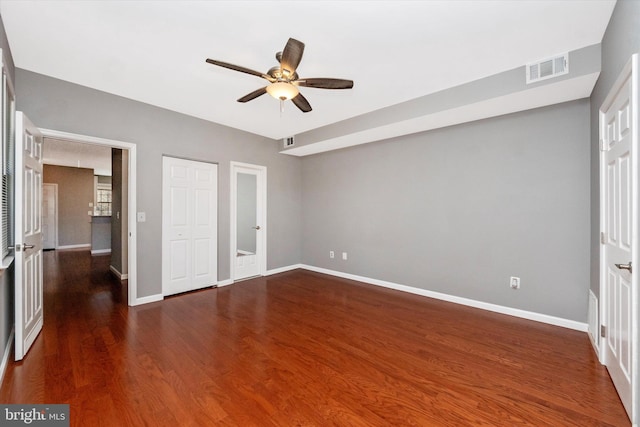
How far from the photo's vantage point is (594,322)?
8.23 feet

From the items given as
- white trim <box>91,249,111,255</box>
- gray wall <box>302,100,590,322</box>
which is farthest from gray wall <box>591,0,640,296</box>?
white trim <box>91,249,111,255</box>

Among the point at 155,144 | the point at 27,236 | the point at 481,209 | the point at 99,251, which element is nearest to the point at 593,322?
the point at 481,209

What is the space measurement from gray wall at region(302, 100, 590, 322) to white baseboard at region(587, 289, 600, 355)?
15 centimetres

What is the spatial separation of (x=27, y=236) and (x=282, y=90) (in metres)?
2.58

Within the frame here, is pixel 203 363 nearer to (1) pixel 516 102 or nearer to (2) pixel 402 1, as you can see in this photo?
(2) pixel 402 1

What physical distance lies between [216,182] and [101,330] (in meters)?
2.42

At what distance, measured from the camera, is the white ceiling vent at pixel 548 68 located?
240 cm

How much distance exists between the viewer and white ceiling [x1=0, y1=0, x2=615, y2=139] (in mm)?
1933

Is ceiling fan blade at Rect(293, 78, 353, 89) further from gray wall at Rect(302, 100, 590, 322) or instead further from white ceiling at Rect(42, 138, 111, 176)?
white ceiling at Rect(42, 138, 111, 176)

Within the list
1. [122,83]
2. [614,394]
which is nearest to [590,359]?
[614,394]

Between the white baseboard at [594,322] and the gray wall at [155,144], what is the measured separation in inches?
175

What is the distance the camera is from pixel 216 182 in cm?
438

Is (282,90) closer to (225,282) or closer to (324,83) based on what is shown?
(324,83)

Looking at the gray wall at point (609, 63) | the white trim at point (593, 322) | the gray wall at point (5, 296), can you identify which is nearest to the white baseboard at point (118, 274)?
the gray wall at point (5, 296)
